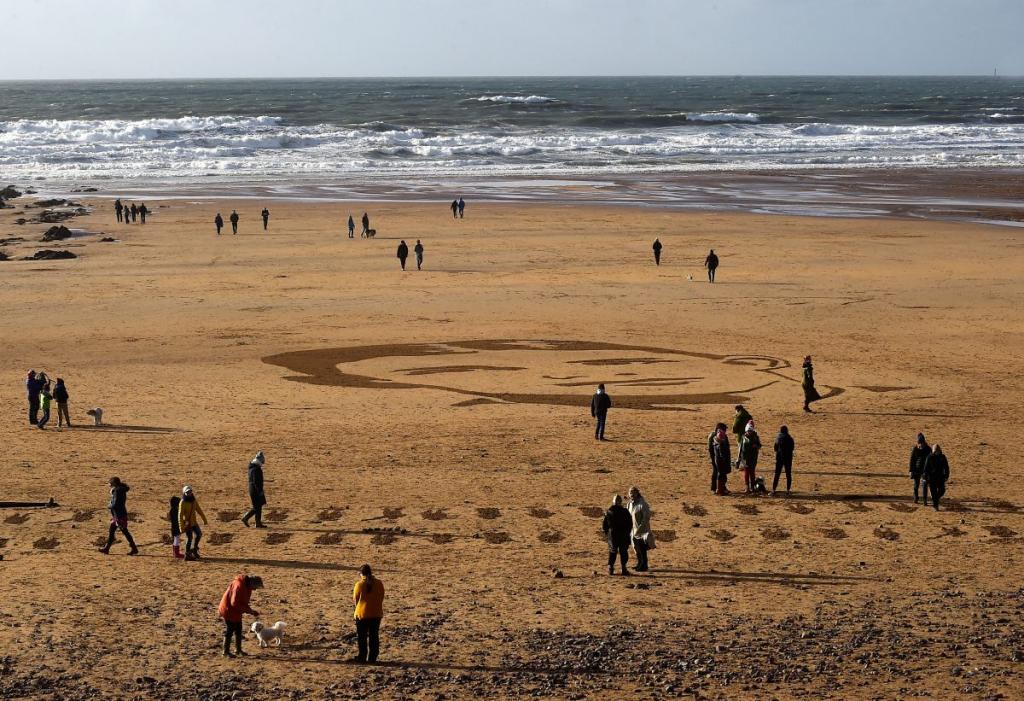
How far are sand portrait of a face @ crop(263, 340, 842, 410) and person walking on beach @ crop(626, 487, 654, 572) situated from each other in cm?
840

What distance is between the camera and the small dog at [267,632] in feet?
39.0

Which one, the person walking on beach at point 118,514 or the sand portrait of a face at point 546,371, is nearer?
the person walking on beach at point 118,514

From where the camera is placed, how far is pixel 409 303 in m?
32.5

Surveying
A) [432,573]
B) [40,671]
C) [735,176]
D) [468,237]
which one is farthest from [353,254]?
[735,176]

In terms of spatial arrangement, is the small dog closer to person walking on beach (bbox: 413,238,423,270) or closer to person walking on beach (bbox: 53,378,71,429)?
person walking on beach (bbox: 53,378,71,429)

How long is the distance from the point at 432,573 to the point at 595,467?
510 cm

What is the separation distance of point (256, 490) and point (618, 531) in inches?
196

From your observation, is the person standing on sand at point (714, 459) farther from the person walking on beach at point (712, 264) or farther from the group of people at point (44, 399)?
the person walking on beach at point (712, 264)

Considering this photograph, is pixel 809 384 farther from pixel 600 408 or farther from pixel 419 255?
pixel 419 255

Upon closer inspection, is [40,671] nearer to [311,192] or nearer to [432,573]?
[432,573]

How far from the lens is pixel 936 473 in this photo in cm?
1625

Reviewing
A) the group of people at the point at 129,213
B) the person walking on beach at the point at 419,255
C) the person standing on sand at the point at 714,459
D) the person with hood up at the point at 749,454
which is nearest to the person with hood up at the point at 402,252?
the person walking on beach at the point at 419,255

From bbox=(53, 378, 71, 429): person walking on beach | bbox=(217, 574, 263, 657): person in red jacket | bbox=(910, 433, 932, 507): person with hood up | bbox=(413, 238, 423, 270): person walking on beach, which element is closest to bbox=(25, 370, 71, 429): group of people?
bbox=(53, 378, 71, 429): person walking on beach

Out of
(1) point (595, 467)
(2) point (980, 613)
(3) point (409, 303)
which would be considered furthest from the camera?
(3) point (409, 303)
